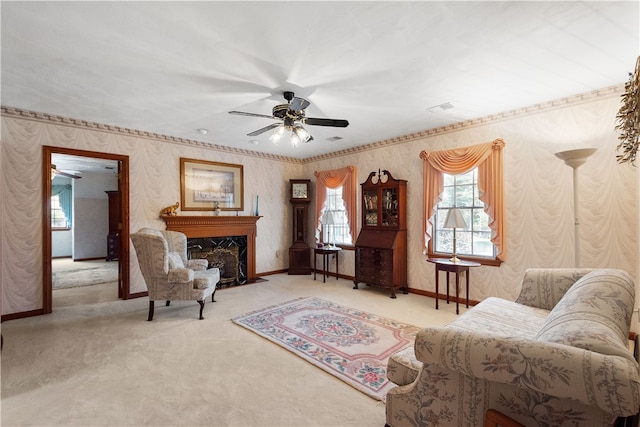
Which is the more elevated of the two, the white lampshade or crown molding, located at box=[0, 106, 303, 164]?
crown molding, located at box=[0, 106, 303, 164]

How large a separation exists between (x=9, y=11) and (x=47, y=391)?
2.60 metres

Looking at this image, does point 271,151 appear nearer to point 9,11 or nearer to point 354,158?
point 354,158

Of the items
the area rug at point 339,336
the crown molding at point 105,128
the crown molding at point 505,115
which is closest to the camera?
the area rug at point 339,336

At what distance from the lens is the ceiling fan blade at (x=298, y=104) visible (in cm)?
296

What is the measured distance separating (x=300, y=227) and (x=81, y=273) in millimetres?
4883

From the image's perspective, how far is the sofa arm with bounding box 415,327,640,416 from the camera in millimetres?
910

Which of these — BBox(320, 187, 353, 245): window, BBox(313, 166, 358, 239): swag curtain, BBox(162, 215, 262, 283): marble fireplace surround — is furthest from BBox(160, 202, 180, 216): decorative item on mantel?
BBox(313, 166, 358, 239): swag curtain

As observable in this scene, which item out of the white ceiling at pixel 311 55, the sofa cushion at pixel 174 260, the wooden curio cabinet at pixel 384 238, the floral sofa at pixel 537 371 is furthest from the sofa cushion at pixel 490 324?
the sofa cushion at pixel 174 260

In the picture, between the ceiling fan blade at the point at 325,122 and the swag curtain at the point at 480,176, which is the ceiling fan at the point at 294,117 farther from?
the swag curtain at the point at 480,176

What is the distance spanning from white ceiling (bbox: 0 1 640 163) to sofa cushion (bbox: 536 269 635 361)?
5.77 ft

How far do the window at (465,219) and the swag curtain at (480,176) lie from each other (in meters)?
0.14

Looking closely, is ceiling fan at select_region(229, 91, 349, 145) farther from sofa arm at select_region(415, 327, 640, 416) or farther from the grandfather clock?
the grandfather clock

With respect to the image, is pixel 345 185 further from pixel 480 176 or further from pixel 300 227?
pixel 480 176

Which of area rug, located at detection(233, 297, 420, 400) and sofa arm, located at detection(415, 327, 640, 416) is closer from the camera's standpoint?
sofa arm, located at detection(415, 327, 640, 416)
